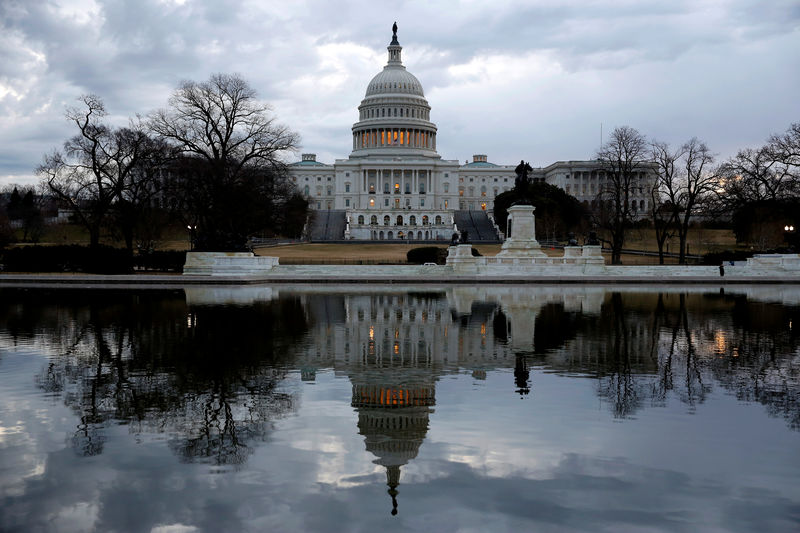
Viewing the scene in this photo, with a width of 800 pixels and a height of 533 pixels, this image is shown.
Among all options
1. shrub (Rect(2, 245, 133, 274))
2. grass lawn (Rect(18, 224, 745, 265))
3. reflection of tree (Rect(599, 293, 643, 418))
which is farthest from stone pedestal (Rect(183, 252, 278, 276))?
reflection of tree (Rect(599, 293, 643, 418))

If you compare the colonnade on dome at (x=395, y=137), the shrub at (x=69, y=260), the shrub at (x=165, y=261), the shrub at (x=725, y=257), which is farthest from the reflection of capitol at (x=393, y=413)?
the colonnade on dome at (x=395, y=137)

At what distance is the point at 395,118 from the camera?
6186 inches

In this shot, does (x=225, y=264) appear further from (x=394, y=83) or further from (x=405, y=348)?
(x=394, y=83)

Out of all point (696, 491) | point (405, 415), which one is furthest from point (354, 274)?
point (696, 491)

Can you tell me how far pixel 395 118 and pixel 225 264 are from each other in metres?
121

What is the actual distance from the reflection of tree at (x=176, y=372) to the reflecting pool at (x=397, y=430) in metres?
0.05

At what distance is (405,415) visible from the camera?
869 centimetres

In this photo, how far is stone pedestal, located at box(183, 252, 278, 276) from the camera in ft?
134

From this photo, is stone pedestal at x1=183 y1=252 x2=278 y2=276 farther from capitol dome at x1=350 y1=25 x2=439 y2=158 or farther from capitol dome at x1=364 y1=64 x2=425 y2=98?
capitol dome at x1=364 y1=64 x2=425 y2=98

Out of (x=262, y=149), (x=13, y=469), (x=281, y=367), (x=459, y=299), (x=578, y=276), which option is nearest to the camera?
(x=13, y=469)

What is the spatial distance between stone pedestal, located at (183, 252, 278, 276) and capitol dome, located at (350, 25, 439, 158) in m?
119

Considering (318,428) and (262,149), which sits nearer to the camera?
(318,428)

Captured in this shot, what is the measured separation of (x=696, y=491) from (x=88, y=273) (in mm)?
42513

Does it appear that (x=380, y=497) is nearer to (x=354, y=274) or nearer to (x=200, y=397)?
(x=200, y=397)
